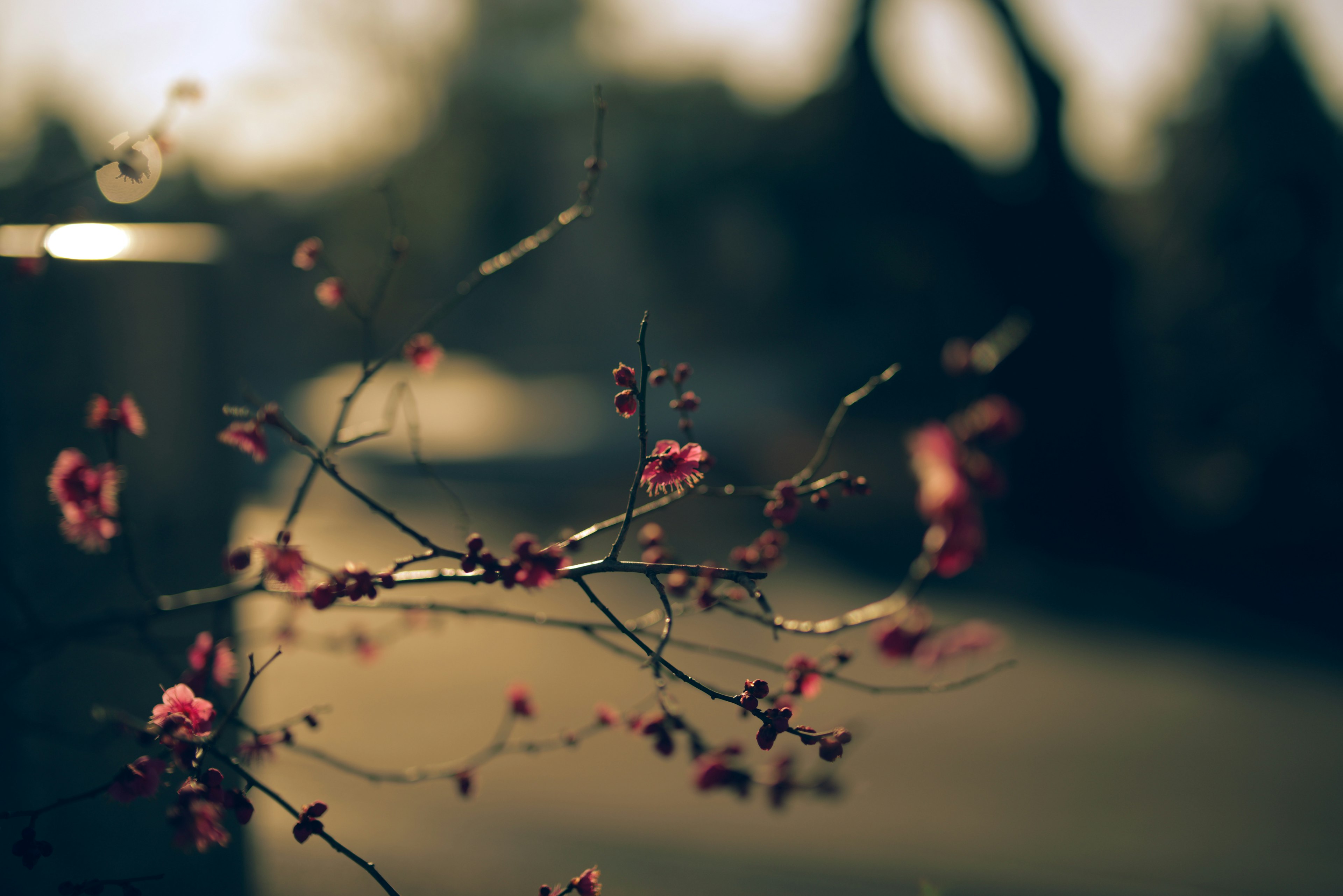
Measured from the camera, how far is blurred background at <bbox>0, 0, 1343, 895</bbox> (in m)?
2.33

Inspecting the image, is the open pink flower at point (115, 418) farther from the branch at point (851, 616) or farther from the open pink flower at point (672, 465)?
the branch at point (851, 616)

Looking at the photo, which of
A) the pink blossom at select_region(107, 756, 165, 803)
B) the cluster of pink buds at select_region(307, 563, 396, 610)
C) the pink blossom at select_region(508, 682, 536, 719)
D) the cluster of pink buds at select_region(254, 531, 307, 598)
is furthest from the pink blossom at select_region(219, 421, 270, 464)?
the pink blossom at select_region(508, 682, 536, 719)

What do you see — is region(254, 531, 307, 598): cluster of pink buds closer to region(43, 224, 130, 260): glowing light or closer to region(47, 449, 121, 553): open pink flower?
region(47, 449, 121, 553): open pink flower

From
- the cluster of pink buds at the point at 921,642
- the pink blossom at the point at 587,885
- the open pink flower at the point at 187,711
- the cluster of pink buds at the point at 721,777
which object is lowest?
the pink blossom at the point at 587,885

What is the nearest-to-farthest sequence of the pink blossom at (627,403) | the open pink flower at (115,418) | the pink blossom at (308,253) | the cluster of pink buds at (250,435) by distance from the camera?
the pink blossom at (627,403) < the cluster of pink buds at (250,435) < the open pink flower at (115,418) < the pink blossom at (308,253)

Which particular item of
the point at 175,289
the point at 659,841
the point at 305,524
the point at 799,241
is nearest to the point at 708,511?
the point at 305,524

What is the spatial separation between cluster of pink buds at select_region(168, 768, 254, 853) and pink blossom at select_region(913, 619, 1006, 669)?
110 centimetres

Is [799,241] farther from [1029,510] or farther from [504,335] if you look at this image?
[504,335]

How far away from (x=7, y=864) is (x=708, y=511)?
747 cm

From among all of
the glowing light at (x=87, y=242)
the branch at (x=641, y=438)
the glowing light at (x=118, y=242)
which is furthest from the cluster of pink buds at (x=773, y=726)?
the glowing light at (x=87, y=242)

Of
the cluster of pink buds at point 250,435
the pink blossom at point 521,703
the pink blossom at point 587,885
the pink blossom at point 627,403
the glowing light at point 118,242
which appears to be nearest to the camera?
the pink blossom at point 627,403

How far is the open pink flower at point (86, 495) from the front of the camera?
1502 mm

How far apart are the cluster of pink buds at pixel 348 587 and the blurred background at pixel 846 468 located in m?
0.67

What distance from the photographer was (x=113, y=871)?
2.13m
